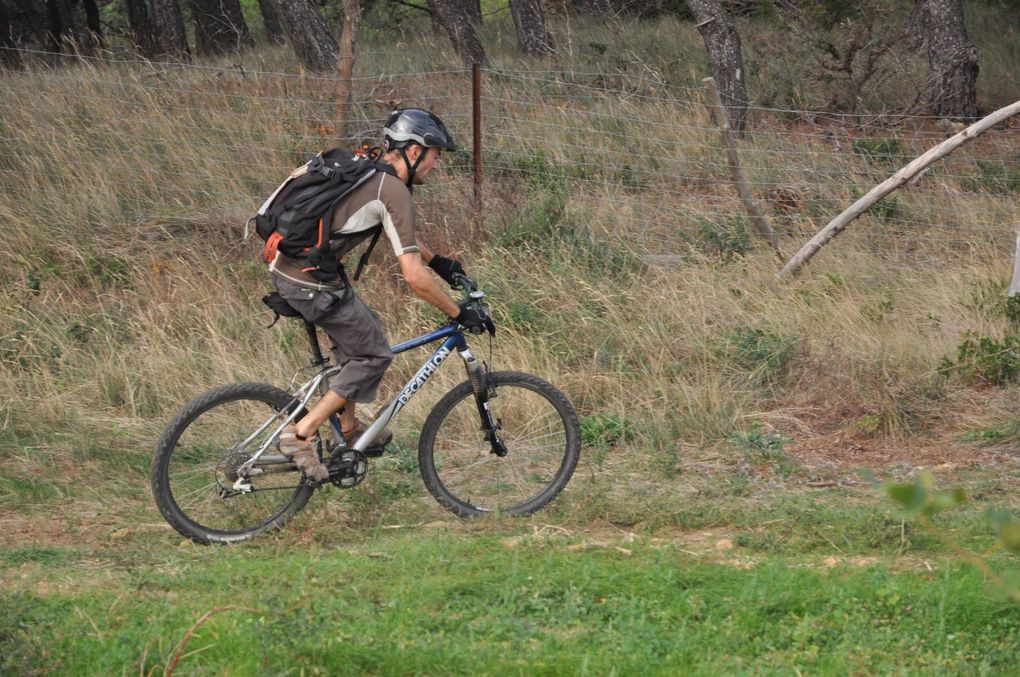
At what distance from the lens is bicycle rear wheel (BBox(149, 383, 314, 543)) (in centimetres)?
548

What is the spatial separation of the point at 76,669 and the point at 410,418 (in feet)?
11.4

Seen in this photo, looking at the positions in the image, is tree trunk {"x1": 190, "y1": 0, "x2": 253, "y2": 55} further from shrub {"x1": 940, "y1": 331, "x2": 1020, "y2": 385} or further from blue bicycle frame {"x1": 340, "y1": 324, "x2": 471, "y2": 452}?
blue bicycle frame {"x1": 340, "y1": 324, "x2": 471, "y2": 452}

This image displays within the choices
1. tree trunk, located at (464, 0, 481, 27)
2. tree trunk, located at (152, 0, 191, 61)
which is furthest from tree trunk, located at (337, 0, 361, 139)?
tree trunk, located at (464, 0, 481, 27)

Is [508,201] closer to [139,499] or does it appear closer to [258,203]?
[258,203]

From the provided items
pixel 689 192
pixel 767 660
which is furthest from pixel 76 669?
pixel 689 192

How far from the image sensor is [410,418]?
7320 mm

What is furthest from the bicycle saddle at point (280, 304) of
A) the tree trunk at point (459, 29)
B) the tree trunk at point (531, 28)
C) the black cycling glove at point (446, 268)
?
the tree trunk at point (531, 28)

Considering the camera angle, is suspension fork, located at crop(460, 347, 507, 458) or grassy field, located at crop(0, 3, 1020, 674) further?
suspension fork, located at crop(460, 347, 507, 458)

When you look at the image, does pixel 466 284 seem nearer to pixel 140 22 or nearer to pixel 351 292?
pixel 351 292

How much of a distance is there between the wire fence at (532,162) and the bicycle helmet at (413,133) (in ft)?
12.9

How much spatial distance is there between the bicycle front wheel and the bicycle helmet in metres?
1.17

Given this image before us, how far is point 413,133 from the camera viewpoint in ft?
17.6

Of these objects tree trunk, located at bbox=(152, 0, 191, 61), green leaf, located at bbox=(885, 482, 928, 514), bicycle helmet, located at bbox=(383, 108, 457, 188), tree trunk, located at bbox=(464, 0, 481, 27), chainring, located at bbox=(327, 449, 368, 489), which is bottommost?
chainring, located at bbox=(327, 449, 368, 489)

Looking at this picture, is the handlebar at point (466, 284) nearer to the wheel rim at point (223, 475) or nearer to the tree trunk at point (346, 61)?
the wheel rim at point (223, 475)
